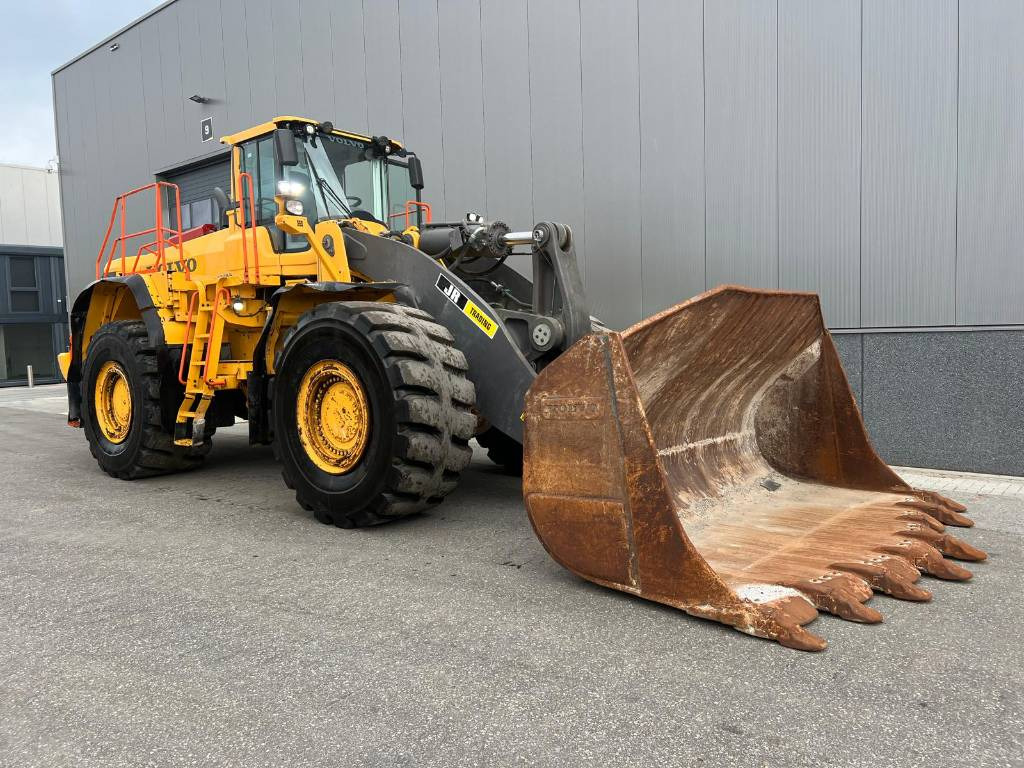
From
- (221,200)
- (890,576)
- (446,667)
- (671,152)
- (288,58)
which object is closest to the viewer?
(446,667)

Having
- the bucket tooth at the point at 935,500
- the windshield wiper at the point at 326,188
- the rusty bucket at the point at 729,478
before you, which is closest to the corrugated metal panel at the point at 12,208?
the windshield wiper at the point at 326,188

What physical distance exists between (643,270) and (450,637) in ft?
20.2

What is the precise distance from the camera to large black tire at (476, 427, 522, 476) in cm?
647

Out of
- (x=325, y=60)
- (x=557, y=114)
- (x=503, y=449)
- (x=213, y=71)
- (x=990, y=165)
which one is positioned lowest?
(x=503, y=449)

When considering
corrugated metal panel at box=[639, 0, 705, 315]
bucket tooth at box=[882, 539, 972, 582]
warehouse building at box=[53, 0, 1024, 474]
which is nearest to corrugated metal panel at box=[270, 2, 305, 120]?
warehouse building at box=[53, 0, 1024, 474]

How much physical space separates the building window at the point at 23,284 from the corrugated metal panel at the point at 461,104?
68.4 feet

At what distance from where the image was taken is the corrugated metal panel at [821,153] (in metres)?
7.21

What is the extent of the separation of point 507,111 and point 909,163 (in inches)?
193

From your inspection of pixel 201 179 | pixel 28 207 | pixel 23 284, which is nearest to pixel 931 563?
pixel 201 179

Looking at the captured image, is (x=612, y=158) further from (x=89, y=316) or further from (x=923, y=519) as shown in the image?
(x=89, y=316)

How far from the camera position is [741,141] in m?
7.88

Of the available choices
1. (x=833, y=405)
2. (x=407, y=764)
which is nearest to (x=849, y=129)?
(x=833, y=405)

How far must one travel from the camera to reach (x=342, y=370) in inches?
192

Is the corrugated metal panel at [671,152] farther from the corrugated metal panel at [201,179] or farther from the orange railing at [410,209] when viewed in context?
the corrugated metal panel at [201,179]
